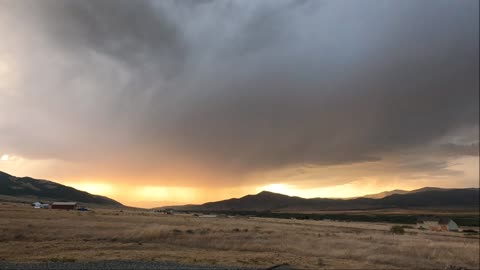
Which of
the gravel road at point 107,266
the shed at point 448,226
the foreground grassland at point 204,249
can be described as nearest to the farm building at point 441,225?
the shed at point 448,226

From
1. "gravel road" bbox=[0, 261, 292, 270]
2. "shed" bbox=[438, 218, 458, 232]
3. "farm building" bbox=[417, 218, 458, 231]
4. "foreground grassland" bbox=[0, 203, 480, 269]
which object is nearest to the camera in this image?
"gravel road" bbox=[0, 261, 292, 270]

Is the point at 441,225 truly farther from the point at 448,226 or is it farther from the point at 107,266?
the point at 107,266

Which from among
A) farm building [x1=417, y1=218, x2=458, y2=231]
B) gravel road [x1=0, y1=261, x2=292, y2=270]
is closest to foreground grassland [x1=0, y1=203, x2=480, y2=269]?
gravel road [x1=0, y1=261, x2=292, y2=270]

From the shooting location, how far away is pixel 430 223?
140375 millimetres

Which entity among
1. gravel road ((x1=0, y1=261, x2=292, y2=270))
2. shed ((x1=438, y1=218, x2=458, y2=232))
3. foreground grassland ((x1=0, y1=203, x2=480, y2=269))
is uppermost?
shed ((x1=438, y1=218, x2=458, y2=232))

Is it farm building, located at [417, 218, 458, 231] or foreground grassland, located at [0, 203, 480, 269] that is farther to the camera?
farm building, located at [417, 218, 458, 231]

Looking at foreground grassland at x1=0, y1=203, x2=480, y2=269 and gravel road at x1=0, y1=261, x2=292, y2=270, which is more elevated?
foreground grassland at x1=0, y1=203, x2=480, y2=269

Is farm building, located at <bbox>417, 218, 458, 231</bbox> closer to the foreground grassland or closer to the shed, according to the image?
the shed

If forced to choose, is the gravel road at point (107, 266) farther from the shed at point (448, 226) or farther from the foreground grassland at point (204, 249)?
the shed at point (448, 226)

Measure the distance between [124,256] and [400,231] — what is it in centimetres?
7060

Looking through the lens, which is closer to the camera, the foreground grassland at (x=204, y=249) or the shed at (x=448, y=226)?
the foreground grassland at (x=204, y=249)

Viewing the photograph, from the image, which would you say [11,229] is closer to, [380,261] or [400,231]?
[380,261]

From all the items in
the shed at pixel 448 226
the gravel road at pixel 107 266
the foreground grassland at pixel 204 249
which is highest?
the shed at pixel 448 226

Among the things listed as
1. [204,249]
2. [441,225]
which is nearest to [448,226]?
[441,225]
